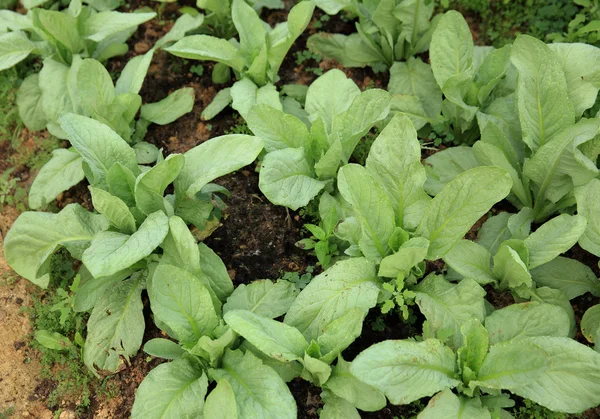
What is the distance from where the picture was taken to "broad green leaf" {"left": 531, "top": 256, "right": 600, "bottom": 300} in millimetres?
3059

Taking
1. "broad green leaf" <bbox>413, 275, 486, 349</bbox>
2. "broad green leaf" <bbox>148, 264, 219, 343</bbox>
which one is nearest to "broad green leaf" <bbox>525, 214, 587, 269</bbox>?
"broad green leaf" <bbox>413, 275, 486, 349</bbox>

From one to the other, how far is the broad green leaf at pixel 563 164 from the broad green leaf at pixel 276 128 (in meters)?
1.17

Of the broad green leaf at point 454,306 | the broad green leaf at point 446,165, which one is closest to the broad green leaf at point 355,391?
the broad green leaf at point 454,306

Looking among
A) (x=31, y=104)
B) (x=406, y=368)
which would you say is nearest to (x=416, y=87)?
(x=406, y=368)

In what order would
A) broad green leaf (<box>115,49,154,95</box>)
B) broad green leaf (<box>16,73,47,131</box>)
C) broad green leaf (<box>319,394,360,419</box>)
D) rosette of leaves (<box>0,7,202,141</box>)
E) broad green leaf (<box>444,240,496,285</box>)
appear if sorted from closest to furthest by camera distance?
broad green leaf (<box>319,394,360,419</box>), broad green leaf (<box>444,240,496,285</box>), rosette of leaves (<box>0,7,202,141</box>), broad green leaf (<box>115,49,154,95</box>), broad green leaf (<box>16,73,47,131</box>)

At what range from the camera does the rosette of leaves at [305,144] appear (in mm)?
3102

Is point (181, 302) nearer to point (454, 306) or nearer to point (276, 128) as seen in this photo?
point (276, 128)

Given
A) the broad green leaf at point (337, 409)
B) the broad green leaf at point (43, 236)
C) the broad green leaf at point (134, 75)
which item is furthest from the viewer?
the broad green leaf at point (134, 75)

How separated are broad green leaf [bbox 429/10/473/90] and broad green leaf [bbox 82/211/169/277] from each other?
174 cm

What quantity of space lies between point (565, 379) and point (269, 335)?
1282 mm

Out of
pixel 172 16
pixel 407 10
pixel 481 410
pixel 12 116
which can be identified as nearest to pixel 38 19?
pixel 12 116

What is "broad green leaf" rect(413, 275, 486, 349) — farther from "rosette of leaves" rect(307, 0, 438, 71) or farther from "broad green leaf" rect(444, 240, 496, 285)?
"rosette of leaves" rect(307, 0, 438, 71)

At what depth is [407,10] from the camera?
3738 millimetres

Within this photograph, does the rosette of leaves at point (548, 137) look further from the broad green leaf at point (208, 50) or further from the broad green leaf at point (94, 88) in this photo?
the broad green leaf at point (94, 88)
